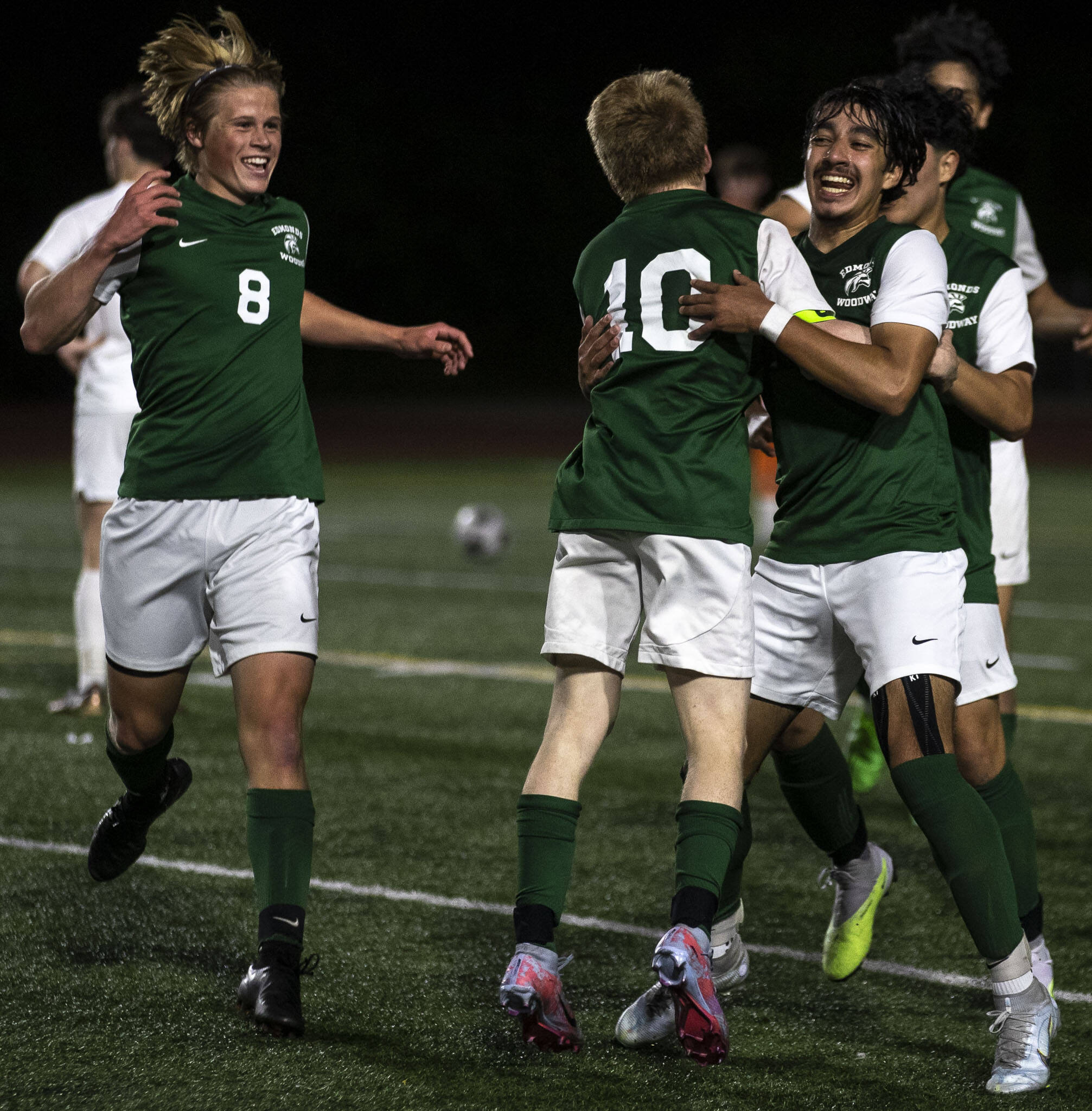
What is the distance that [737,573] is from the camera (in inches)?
124

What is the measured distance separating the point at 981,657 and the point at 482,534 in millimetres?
9177

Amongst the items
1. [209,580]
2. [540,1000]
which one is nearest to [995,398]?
[540,1000]

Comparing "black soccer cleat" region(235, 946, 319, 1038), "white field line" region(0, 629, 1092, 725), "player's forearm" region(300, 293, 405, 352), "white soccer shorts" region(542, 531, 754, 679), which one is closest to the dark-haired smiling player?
"white soccer shorts" region(542, 531, 754, 679)

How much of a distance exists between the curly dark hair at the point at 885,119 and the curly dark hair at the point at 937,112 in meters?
0.31

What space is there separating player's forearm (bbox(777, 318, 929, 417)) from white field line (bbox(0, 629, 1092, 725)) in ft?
14.2

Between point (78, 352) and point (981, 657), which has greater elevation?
point (78, 352)

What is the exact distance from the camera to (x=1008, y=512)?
4.18 m

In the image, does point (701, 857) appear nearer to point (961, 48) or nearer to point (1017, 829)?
point (1017, 829)

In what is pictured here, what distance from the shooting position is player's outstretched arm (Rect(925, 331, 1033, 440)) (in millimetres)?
3205

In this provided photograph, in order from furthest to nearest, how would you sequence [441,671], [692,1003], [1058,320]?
[441,671], [1058,320], [692,1003]

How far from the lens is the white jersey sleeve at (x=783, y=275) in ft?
10.3

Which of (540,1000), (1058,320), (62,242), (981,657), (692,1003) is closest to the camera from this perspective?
(692,1003)

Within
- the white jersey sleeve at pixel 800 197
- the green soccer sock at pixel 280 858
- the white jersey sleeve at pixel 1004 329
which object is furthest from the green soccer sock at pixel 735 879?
the white jersey sleeve at pixel 800 197

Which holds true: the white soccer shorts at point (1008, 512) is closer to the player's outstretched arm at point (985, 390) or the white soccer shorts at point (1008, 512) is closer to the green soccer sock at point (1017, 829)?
the player's outstretched arm at point (985, 390)
